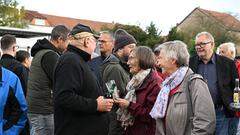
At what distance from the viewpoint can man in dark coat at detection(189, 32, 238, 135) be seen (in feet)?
17.6

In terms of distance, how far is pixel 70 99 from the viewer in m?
3.42

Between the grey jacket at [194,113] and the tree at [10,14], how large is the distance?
114 ft

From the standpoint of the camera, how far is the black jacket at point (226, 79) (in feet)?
17.5

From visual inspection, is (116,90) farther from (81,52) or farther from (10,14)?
(10,14)

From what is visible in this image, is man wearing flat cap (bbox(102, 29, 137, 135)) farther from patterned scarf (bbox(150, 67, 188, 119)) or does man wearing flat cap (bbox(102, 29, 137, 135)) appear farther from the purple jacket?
patterned scarf (bbox(150, 67, 188, 119))

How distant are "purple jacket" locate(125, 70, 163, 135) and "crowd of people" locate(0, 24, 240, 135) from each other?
1cm

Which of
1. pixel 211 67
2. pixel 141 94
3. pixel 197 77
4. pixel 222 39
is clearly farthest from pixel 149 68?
pixel 222 39

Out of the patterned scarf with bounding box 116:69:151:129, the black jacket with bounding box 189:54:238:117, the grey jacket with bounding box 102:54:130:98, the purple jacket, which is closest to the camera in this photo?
the purple jacket

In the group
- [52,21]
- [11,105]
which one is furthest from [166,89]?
[52,21]

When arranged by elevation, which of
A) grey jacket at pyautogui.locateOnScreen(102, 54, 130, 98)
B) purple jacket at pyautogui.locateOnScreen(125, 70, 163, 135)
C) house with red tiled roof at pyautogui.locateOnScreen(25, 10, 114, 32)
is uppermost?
grey jacket at pyautogui.locateOnScreen(102, 54, 130, 98)

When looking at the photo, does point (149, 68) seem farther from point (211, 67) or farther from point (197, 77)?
point (211, 67)

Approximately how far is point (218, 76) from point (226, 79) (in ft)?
0.40

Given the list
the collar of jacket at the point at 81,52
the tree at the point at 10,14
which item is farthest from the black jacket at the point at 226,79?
the tree at the point at 10,14

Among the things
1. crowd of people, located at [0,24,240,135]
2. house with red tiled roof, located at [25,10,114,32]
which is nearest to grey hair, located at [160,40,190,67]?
crowd of people, located at [0,24,240,135]
